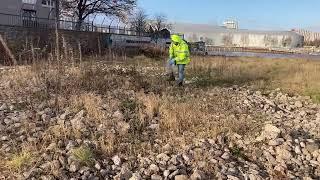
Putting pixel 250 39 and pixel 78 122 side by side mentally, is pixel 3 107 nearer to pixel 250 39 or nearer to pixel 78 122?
pixel 78 122

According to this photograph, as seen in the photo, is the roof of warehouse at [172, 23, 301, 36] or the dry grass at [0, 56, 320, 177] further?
the roof of warehouse at [172, 23, 301, 36]

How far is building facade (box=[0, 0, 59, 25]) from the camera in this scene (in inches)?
1510

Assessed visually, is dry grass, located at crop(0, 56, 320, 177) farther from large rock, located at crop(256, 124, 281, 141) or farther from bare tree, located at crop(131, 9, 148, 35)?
bare tree, located at crop(131, 9, 148, 35)

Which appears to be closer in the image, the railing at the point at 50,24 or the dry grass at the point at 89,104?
Answer: the dry grass at the point at 89,104

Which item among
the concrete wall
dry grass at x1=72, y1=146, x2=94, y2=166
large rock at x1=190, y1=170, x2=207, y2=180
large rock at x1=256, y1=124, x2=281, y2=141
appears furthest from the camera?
the concrete wall

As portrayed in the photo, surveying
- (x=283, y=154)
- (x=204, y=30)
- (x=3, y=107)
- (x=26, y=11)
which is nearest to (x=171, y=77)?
(x=3, y=107)

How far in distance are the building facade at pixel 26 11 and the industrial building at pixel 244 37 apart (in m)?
51.3

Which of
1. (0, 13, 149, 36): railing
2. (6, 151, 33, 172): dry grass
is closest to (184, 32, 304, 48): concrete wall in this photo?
(0, 13, 149, 36): railing

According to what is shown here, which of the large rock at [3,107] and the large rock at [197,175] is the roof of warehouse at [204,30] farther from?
the large rock at [197,175]

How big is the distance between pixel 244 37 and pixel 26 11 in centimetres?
6256

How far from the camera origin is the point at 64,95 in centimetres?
1191

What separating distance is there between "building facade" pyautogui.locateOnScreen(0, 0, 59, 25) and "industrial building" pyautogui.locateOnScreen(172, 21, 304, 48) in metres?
51.3

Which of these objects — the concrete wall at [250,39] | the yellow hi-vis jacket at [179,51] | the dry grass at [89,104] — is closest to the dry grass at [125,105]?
the dry grass at [89,104]

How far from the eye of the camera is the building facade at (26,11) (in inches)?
1510
